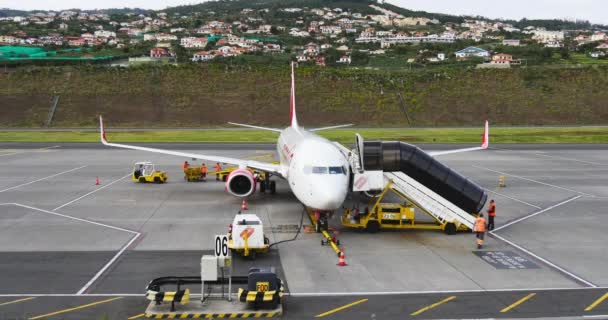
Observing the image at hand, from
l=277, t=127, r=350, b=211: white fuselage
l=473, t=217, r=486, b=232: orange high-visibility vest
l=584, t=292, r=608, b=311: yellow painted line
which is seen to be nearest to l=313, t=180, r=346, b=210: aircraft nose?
l=277, t=127, r=350, b=211: white fuselage

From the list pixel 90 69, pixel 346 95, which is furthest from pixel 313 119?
pixel 90 69

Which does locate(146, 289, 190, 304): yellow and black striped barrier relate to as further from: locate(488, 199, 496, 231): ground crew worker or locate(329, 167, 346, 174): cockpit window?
locate(488, 199, 496, 231): ground crew worker

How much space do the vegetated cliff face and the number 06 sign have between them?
262 ft

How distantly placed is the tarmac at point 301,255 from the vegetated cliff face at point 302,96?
2365 inches

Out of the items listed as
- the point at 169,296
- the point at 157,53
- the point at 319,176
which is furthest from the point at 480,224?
the point at 157,53

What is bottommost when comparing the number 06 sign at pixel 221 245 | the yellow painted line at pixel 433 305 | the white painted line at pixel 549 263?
the white painted line at pixel 549 263

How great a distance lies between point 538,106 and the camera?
110 meters

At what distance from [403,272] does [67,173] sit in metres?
34.7

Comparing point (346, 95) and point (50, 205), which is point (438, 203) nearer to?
point (50, 205)

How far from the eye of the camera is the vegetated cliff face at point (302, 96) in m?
102

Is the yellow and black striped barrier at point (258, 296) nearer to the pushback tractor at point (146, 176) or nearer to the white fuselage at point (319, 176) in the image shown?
the white fuselage at point (319, 176)

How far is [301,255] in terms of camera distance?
24031mm

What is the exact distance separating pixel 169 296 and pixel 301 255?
763 centimetres

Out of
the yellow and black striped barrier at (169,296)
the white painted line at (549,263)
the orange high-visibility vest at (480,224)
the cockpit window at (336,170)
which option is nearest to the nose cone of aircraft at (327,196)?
the cockpit window at (336,170)
